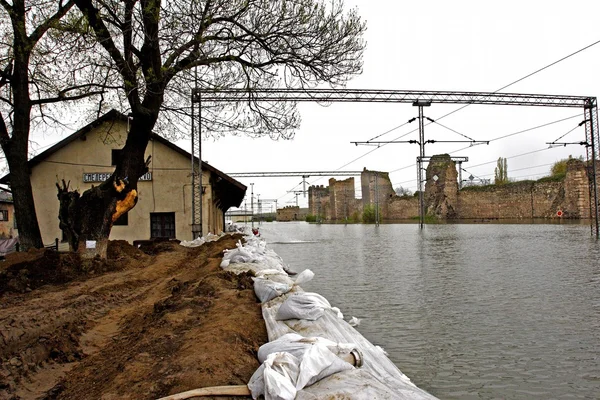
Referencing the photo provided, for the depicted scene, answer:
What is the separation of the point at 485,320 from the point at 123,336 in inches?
163

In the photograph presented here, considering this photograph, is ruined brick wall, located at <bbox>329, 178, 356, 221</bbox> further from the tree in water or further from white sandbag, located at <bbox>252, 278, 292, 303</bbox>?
white sandbag, located at <bbox>252, 278, 292, 303</bbox>

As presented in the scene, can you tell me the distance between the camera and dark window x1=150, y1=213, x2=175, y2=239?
62.7ft

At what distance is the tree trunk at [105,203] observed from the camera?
34.4ft

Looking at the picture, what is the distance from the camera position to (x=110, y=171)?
18.7 metres

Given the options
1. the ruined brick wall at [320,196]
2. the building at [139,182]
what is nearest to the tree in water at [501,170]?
the ruined brick wall at [320,196]

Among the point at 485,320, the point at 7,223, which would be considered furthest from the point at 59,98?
the point at 7,223

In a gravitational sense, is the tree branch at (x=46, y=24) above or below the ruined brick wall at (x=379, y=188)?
above

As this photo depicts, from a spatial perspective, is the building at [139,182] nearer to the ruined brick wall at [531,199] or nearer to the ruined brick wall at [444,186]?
the ruined brick wall at [531,199]

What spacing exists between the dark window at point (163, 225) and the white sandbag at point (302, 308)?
15716 mm

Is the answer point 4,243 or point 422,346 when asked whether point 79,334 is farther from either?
point 4,243

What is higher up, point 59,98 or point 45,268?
point 59,98

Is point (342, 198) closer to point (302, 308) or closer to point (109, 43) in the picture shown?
point (109, 43)

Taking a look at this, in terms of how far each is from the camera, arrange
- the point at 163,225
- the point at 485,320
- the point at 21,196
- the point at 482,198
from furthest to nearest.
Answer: the point at 482,198
the point at 163,225
the point at 21,196
the point at 485,320

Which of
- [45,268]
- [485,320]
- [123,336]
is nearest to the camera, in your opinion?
[123,336]
